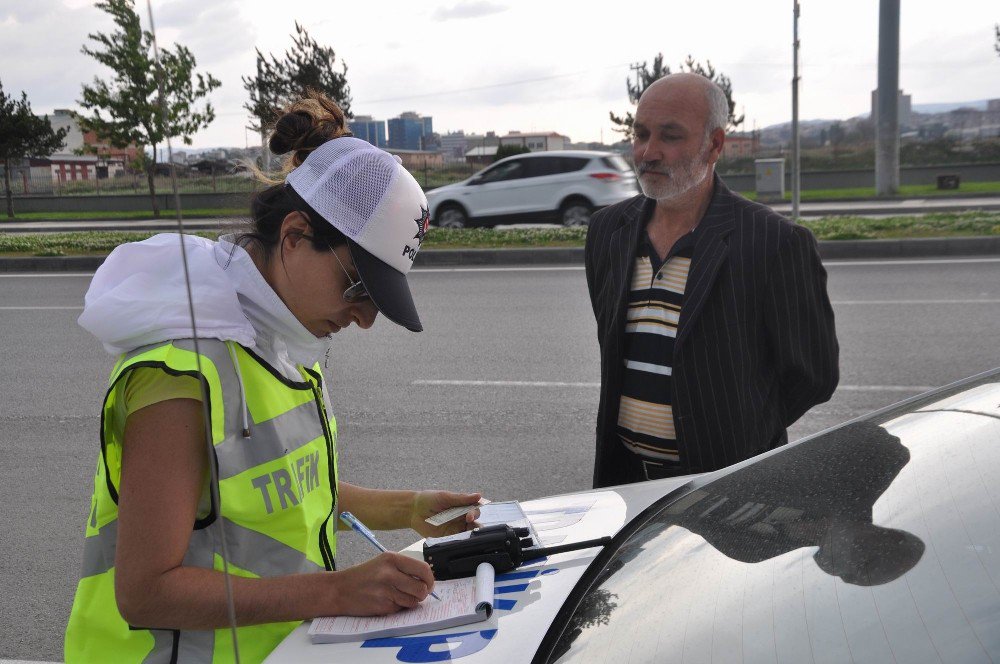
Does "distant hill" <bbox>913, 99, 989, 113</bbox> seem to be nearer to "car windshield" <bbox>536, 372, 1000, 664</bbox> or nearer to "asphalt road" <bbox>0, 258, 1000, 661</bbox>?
"asphalt road" <bbox>0, 258, 1000, 661</bbox>

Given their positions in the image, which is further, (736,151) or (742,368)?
(736,151)

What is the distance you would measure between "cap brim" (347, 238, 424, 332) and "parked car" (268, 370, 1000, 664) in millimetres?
490

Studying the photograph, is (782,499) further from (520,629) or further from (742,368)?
(742,368)

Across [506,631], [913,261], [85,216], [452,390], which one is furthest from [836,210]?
[85,216]

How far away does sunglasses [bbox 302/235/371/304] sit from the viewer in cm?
163

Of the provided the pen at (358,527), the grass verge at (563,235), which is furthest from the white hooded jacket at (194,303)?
the grass verge at (563,235)

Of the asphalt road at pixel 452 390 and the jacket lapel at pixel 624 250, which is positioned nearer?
the jacket lapel at pixel 624 250

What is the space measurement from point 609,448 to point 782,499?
1337 millimetres

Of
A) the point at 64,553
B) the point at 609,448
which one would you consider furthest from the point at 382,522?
the point at 64,553

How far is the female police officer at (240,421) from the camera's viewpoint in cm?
144

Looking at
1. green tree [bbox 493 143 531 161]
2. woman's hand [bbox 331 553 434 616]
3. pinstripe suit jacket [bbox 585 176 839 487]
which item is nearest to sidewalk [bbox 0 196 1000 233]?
green tree [bbox 493 143 531 161]

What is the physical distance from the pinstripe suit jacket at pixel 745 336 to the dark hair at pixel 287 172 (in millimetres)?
1297

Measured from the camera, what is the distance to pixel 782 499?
1673mm

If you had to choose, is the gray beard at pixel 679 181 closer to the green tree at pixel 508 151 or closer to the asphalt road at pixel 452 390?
the asphalt road at pixel 452 390
